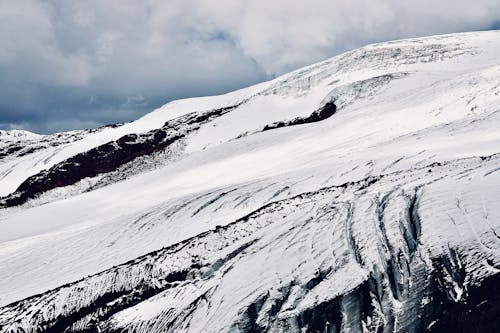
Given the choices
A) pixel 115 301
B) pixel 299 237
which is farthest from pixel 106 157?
pixel 299 237

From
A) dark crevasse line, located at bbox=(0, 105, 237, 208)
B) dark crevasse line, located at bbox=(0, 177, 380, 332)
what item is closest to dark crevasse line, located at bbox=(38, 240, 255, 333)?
dark crevasse line, located at bbox=(0, 177, 380, 332)

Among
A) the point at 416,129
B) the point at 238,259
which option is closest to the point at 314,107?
the point at 416,129

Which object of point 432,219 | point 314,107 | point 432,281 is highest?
point 314,107

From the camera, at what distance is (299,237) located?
31.7 meters

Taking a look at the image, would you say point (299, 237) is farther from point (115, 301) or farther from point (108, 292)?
point (108, 292)

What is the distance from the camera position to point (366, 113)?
220ft

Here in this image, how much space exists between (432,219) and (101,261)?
20791 millimetres

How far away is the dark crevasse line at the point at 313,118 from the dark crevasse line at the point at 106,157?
16.0 m

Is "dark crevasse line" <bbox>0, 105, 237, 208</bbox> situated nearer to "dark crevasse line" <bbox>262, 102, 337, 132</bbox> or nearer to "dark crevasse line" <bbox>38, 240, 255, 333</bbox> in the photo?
"dark crevasse line" <bbox>262, 102, 337, 132</bbox>

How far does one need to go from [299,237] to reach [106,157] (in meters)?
67.8

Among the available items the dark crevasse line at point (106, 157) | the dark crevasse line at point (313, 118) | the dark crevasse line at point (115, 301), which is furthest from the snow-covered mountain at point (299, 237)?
the dark crevasse line at point (106, 157)

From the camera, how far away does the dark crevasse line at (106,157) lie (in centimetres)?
8831

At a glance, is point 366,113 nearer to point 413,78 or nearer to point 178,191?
point 413,78

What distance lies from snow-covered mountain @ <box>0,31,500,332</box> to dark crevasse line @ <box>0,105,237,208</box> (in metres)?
21.9
